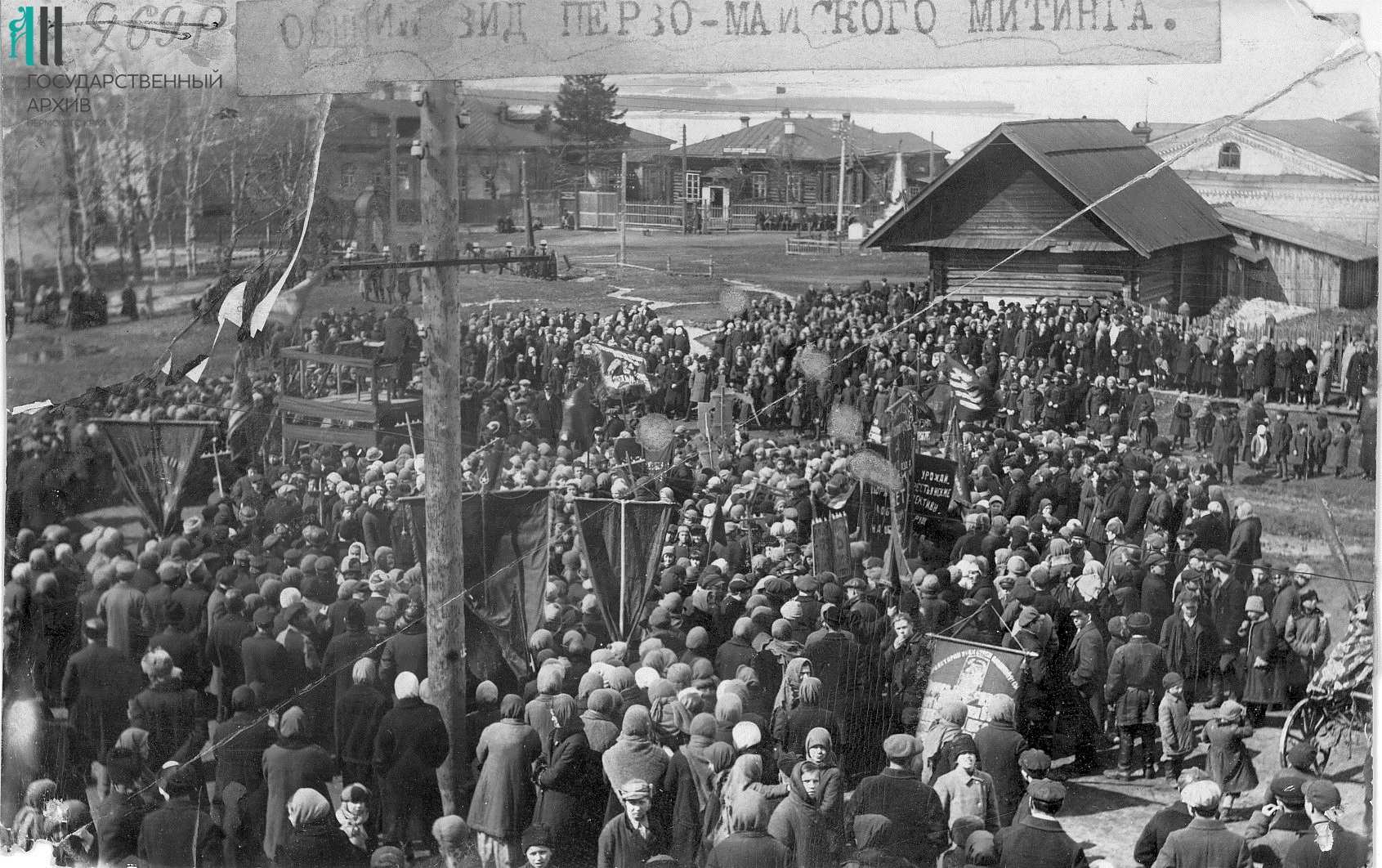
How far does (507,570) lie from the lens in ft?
31.0

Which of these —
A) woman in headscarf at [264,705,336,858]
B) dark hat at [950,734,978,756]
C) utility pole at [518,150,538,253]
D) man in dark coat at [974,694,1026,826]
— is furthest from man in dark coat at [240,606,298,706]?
man in dark coat at [974,694,1026,826]

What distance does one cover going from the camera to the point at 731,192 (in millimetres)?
9688

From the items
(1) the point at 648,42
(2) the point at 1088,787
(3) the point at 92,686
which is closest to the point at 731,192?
(1) the point at 648,42

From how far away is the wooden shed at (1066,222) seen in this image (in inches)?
350

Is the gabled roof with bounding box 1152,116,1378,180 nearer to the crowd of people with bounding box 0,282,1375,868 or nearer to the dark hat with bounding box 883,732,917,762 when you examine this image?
the crowd of people with bounding box 0,282,1375,868

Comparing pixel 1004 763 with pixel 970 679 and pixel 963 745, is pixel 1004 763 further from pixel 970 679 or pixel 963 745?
pixel 970 679

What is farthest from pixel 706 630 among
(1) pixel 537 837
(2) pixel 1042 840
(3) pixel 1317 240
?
(3) pixel 1317 240

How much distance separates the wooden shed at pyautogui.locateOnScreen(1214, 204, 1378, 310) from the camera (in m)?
8.63

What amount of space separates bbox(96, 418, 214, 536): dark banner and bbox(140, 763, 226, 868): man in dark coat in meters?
1.67

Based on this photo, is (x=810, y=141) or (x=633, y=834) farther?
(x=810, y=141)

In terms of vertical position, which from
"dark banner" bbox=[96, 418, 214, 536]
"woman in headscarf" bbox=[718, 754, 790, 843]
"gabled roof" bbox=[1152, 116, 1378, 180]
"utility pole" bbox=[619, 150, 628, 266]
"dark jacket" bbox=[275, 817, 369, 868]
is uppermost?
"gabled roof" bbox=[1152, 116, 1378, 180]

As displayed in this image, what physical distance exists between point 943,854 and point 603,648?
2.10m

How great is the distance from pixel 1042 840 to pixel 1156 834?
61cm

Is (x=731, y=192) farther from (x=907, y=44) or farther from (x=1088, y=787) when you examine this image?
(x=1088, y=787)
